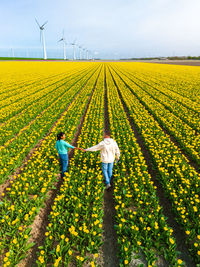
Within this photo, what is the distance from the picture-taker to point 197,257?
3820mm

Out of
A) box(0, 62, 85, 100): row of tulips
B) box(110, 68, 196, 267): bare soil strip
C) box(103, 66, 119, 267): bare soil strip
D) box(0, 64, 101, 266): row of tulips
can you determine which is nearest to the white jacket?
box(103, 66, 119, 267): bare soil strip

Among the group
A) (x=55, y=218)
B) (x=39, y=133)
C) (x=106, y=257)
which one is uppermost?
(x=39, y=133)

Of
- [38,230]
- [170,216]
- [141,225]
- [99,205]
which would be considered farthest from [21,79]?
[170,216]

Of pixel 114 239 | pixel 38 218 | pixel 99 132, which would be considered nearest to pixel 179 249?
pixel 114 239

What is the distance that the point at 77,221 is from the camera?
4.55m

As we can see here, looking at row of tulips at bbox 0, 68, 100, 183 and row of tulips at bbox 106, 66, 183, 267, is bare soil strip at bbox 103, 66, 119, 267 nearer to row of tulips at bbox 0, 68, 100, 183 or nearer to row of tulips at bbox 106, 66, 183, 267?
row of tulips at bbox 106, 66, 183, 267

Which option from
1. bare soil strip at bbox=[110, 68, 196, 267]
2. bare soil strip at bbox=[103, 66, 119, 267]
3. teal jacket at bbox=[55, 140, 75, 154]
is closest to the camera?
bare soil strip at bbox=[103, 66, 119, 267]

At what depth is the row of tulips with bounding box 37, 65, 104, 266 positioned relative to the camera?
3.79 meters

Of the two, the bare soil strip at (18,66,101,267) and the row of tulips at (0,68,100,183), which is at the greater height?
the row of tulips at (0,68,100,183)

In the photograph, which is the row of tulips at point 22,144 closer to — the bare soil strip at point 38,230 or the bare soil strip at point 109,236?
the bare soil strip at point 38,230

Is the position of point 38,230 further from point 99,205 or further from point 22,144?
point 22,144

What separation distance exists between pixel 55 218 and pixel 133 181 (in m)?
3.10

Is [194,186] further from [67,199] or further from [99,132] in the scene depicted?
[99,132]

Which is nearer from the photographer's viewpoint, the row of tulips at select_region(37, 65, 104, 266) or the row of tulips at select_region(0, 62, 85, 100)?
the row of tulips at select_region(37, 65, 104, 266)
